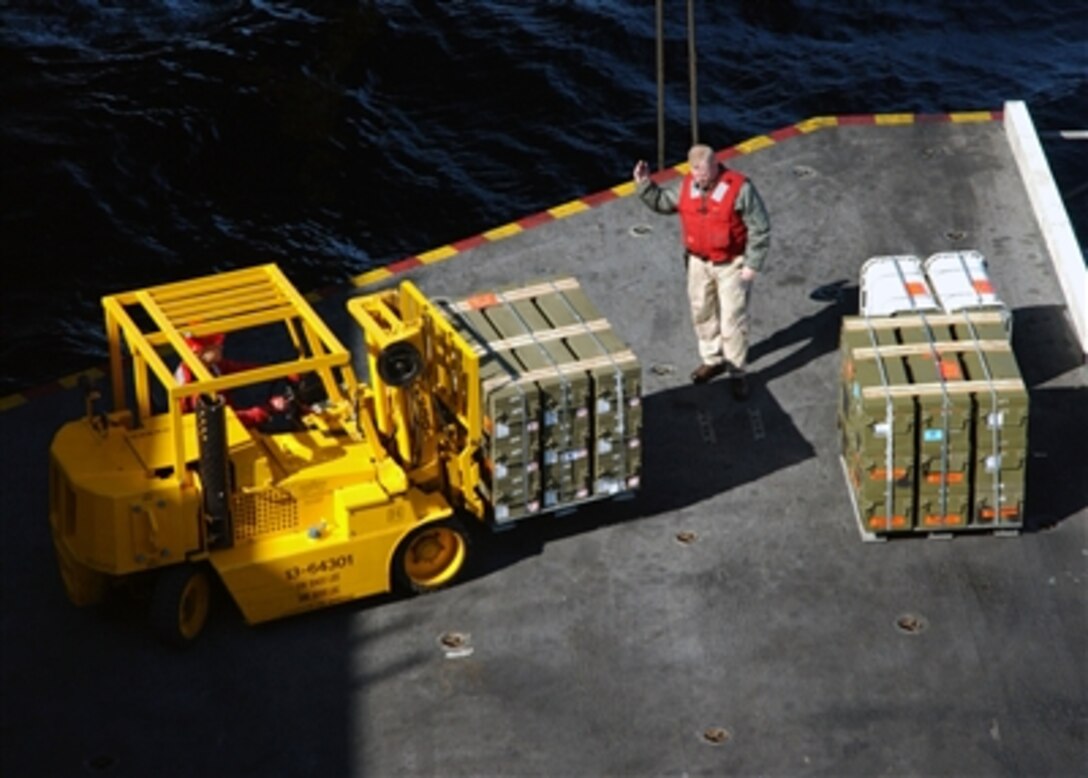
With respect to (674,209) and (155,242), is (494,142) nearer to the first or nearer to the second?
(155,242)

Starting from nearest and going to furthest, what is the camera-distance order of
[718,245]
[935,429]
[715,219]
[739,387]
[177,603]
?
1. [177,603]
2. [935,429]
3. [715,219]
4. [718,245]
5. [739,387]

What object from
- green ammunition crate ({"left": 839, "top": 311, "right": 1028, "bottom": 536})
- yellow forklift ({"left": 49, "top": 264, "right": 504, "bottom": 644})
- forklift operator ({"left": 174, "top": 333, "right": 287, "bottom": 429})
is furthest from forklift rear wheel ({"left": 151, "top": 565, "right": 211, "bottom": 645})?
green ammunition crate ({"left": 839, "top": 311, "right": 1028, "bottom": 536})

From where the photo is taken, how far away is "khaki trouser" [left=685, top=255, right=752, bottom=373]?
17875mm

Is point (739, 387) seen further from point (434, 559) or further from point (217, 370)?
point (217, 370)

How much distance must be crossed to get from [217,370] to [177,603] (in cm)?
182

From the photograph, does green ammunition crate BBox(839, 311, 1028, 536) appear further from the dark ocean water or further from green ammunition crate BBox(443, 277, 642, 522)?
the dark ocean water

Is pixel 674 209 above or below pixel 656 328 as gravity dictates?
above

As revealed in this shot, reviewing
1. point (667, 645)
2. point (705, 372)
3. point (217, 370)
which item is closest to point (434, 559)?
point (667, 645)

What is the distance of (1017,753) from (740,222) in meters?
5.18

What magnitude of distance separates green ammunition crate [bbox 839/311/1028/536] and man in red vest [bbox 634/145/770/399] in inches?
49.6

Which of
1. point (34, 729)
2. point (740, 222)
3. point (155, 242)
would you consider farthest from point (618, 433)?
point (155, 242)

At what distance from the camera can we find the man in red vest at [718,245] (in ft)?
57.3

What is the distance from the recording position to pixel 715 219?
17500 mm

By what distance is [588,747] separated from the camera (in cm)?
1476
